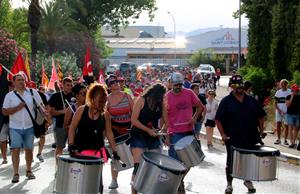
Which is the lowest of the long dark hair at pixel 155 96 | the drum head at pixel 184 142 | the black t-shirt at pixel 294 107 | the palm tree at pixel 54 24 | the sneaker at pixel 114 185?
the sneaker at pixel 114 185

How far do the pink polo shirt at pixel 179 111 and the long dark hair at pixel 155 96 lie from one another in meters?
0.88

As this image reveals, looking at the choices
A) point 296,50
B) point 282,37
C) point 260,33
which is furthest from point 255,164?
point 260,33

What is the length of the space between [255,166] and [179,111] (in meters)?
1.50

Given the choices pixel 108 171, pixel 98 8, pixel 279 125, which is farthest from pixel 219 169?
pixel 98 8

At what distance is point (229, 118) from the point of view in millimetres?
9750

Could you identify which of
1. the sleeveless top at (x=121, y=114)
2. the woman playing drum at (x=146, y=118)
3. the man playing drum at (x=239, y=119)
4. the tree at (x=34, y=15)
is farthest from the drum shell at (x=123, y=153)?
the tree at (x=34, y=15)

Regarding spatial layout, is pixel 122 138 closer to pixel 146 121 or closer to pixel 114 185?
pixel 146 121

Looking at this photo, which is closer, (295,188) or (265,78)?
(295,188)

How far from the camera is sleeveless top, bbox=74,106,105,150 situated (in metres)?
7.93

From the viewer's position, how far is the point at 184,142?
911cm

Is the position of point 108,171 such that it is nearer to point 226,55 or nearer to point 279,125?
point 279,125

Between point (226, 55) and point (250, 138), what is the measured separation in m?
86.1

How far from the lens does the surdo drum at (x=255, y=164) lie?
8.78 meters

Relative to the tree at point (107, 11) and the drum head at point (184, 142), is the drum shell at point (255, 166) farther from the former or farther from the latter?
the tree at point (107, 11)
